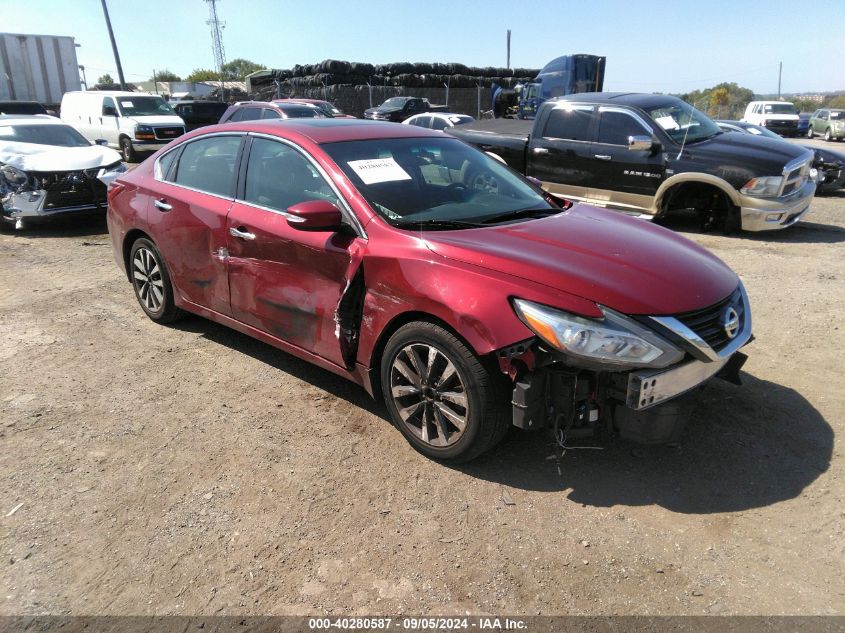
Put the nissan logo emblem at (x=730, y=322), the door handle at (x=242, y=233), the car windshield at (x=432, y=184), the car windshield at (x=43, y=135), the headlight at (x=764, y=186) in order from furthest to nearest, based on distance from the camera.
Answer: the car windshield at (x=43, y=135) < the headlight at (x=764, y=186) < the door handle at (x=242, y=233) < the car windshield at (x=432, y=184) < the nissan logo emblem at (x=730, y=322)

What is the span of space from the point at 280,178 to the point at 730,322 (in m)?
2.70

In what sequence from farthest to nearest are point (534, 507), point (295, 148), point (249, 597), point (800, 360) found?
1. point (800, 360)
2. point (295, 148)
3. point (534, 507)
4. point (249, 597)

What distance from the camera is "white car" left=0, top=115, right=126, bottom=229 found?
875cm

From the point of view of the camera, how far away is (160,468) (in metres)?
3.27

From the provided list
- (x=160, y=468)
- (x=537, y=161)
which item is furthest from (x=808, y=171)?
(x=160, y=468)

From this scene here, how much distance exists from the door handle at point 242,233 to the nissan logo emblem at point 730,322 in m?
2.71

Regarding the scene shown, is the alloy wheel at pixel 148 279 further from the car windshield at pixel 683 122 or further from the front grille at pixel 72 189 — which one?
the car windshield at pixel 683 122

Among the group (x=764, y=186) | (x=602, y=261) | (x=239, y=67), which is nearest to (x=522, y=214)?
(x=602, y=261)

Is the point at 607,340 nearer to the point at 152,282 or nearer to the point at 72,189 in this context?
the point at 152,282

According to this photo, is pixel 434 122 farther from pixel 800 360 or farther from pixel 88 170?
pixel 800 360

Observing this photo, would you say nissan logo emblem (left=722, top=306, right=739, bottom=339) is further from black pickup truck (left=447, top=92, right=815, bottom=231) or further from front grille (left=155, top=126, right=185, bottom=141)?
front grille (left=155, top=126, right=185, bottom=141)

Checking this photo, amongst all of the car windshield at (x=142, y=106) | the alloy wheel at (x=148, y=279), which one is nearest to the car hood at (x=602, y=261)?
the alloy wheel at (x=148, y=279)

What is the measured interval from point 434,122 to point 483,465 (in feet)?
46.5

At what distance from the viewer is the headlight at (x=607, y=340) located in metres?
2.71
